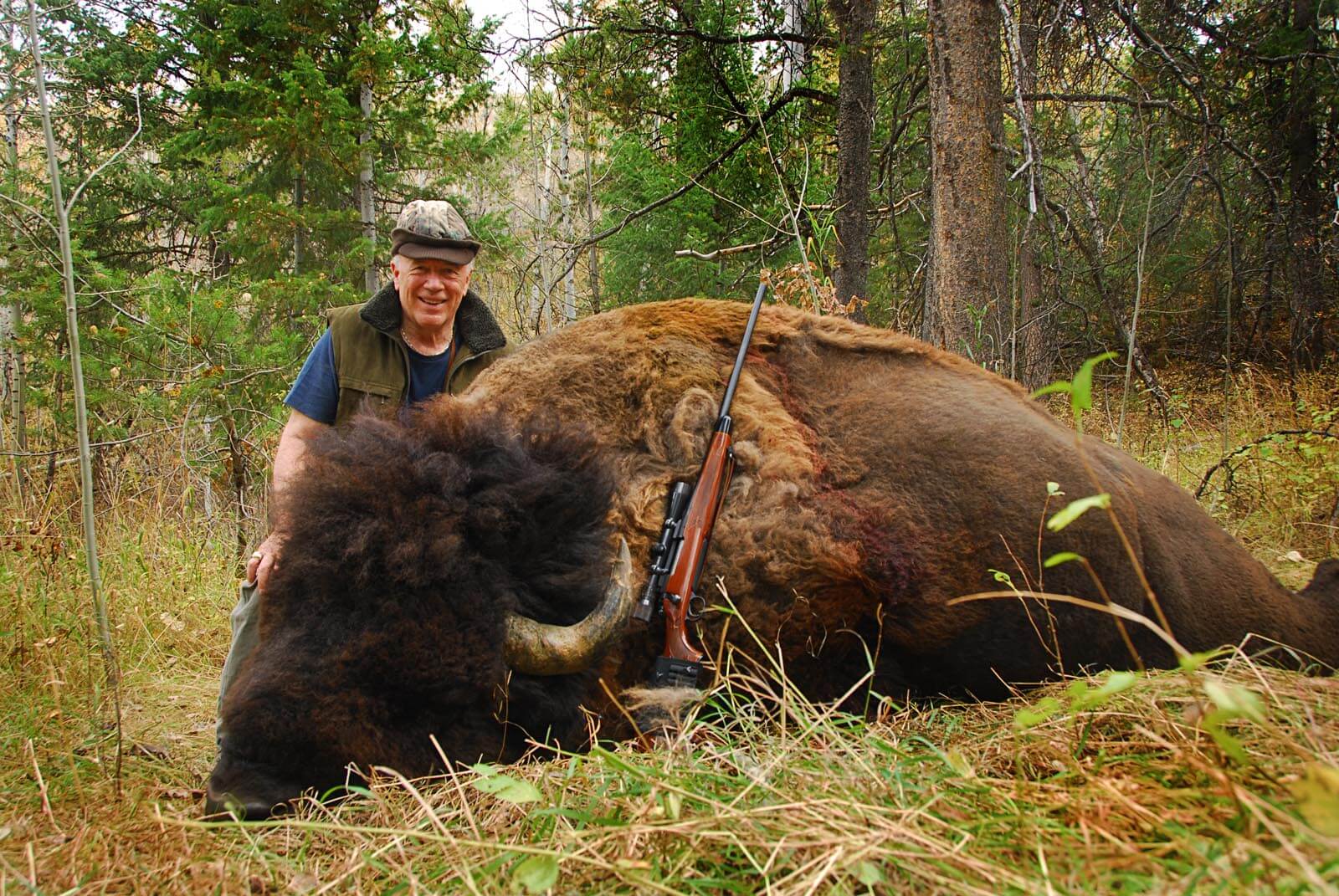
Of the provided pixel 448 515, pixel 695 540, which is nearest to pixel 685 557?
pixel 695 540

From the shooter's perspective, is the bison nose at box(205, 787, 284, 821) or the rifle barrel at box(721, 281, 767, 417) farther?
the rifle barrel at box(721, 281, 767, 417)

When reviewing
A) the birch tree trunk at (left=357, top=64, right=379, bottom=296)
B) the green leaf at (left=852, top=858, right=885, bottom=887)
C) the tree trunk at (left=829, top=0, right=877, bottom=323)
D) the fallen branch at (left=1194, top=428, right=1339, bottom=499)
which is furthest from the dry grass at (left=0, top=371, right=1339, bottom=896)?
the birch tree trunk at (left=357, top=64, right=379, bottom=296)

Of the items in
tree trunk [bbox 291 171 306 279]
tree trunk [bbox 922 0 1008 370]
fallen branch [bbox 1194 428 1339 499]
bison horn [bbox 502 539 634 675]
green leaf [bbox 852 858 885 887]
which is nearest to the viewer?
green leaf [bbox 852 858 885 887]

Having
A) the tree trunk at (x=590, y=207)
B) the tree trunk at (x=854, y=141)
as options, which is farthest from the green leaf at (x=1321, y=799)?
the tree trunk at (x=590, y=207)

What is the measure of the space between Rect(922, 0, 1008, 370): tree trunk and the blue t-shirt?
3.37 meters

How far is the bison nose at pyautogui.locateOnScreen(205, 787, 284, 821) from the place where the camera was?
2250 millimetres

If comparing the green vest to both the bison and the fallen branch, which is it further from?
the fallen branch

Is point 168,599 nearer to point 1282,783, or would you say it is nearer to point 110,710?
point 110,710

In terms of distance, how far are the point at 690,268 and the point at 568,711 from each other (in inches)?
368

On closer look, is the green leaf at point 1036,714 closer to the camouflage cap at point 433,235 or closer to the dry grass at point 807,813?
the dry grass at point 807,813

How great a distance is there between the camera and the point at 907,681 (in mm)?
2955

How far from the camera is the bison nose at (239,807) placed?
225 centimetres

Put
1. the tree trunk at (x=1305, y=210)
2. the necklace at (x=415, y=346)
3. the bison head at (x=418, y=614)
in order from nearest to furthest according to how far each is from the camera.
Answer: the bison head at (x=418, y=614) < the necklace at (x=415, y=346) < the tree trunk at (x=1305, y=210)

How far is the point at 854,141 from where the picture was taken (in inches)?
346
